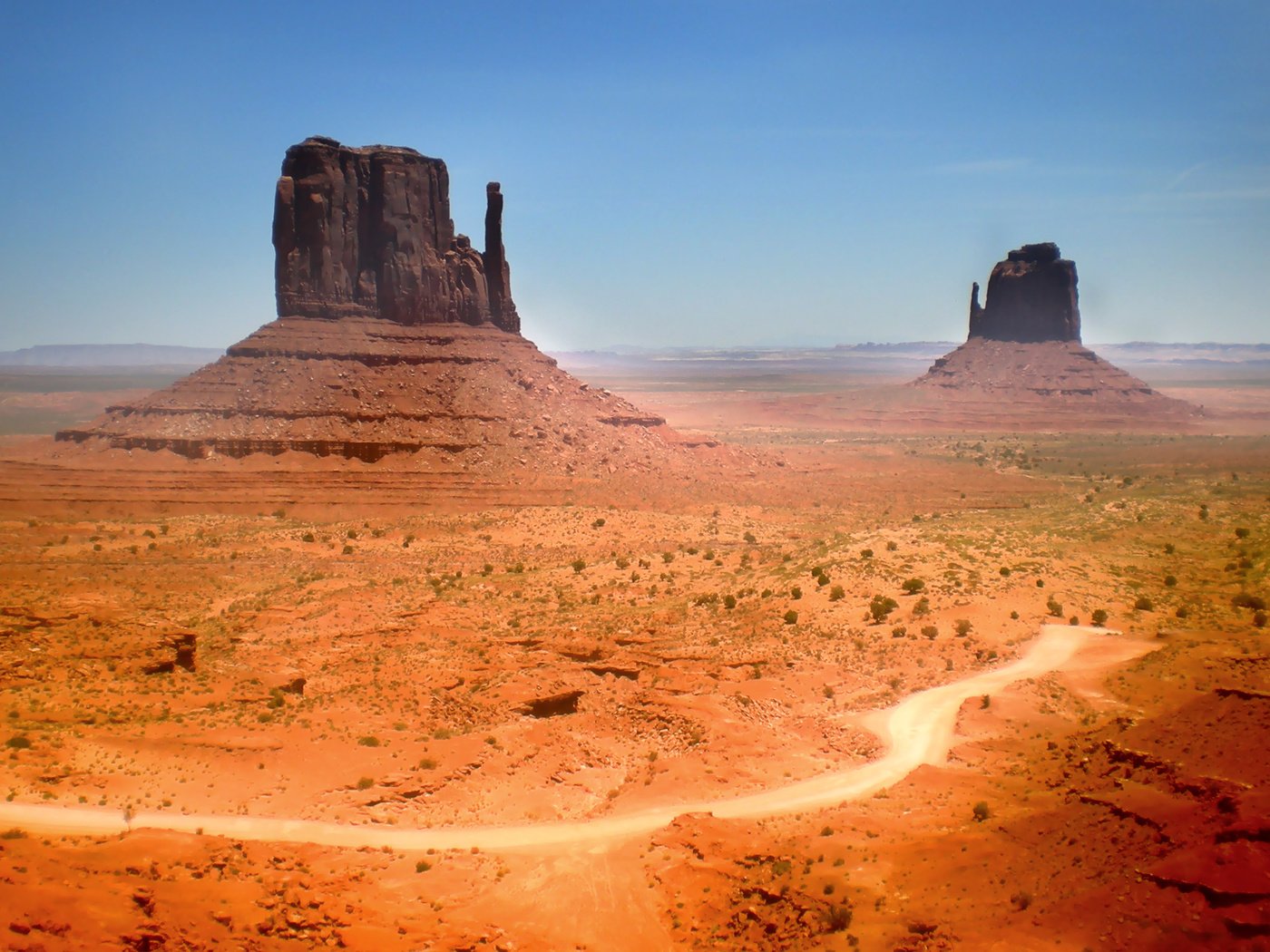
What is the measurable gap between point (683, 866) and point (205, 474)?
46.5m

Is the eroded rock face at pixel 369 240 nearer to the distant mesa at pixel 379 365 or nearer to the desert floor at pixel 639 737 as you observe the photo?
the distant mesa at pixel 379 365

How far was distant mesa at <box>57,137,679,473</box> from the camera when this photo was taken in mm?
57219

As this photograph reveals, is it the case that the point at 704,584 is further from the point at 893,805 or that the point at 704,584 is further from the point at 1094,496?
the point at 1094,496

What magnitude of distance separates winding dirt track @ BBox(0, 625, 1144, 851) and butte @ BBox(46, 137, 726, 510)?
37.9 m

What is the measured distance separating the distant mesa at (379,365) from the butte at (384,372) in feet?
0.33

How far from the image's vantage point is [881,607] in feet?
95.0

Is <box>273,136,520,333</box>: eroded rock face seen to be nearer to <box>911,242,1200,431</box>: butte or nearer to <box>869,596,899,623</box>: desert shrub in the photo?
<box>869,596,899,623</box>: desert shrub

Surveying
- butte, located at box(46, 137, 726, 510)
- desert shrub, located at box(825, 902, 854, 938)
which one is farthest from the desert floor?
butte, located at box(46, 137, 726, 510)

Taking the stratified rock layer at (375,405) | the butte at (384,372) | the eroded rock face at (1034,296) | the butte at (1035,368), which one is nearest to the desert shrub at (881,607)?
the butte at (384,372)

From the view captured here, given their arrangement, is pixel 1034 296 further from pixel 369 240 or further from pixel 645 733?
pixel 645 733

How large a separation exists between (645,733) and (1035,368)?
4398 inches

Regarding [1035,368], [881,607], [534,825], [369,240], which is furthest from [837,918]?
[1035,368]

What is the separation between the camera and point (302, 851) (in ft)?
47.6

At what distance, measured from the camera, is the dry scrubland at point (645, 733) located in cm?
1198
